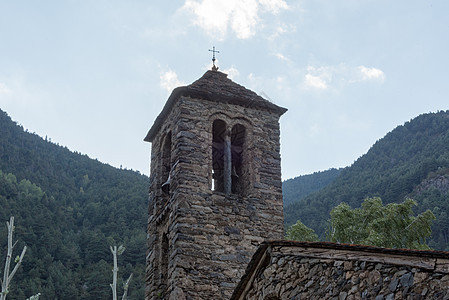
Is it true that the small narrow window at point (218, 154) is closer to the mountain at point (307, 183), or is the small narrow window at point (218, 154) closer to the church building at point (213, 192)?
the church building at point (213, 192)

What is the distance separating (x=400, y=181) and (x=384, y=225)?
640 inches

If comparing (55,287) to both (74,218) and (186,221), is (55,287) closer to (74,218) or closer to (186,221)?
(74,218)

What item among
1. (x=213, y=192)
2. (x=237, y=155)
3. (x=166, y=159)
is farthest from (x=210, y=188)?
(x=166, y=159)

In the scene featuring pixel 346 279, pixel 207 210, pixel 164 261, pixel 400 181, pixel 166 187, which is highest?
pixel 400 181

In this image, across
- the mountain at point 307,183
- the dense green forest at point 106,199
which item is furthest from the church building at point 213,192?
the mountain at point 307,183

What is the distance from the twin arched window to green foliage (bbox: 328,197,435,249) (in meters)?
5.90

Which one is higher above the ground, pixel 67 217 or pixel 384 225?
pixel 67 217

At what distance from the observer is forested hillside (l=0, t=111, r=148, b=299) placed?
3083 cm

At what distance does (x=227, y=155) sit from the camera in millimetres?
12773

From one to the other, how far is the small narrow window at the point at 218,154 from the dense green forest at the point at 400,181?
1493 cm

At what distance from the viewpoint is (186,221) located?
1146cm

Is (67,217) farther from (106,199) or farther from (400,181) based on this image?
(400,181)

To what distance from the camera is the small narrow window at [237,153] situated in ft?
42.3

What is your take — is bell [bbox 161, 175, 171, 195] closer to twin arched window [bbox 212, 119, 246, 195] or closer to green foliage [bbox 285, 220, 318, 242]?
twin arched window [bbox 212, 119, 246, 195]
